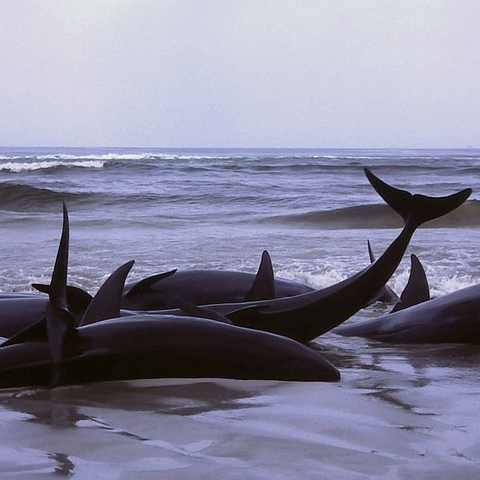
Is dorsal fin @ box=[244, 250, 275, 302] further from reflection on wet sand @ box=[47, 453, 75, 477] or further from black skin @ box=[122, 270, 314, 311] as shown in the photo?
reflection on wet sand @ box=[47, 453, 75, 477]

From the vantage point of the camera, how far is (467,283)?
9.25 meters

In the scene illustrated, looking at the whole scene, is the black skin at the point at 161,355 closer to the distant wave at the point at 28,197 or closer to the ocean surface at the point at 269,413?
the ocean surface at the point at 269,413

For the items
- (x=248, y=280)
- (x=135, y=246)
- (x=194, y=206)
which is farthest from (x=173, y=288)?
(x=194, y=206)

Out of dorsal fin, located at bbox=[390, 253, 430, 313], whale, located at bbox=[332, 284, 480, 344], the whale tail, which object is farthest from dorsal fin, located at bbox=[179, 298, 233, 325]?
dorsal fin, located at bbox=[390, 253, 430, 313]

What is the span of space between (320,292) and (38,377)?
1.89 metres

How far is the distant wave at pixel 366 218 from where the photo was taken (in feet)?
58.1

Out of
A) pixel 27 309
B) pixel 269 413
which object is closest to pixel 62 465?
pixel 269 413

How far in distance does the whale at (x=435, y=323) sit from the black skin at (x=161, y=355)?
60.3 inches

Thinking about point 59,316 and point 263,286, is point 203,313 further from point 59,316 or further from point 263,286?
point 263,286

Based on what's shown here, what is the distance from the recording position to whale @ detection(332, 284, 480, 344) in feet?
18.9

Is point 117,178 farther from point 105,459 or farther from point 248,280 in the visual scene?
point 105,459

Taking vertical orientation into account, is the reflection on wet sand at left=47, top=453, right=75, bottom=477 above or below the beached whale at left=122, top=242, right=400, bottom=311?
below

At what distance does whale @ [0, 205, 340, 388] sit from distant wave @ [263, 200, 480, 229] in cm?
1286

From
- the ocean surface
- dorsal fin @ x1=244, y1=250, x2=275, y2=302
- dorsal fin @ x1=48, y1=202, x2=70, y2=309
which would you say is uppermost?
dorsal fin @ x1=48, y1=202, x2=70, y2=309
